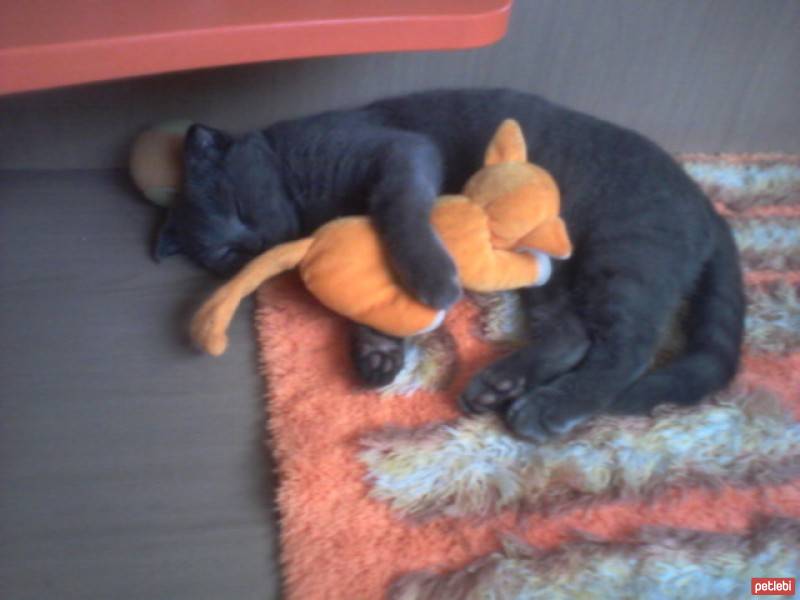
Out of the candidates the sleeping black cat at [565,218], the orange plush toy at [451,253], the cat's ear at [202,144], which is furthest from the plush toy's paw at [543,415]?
the cat's ear at [202,144]

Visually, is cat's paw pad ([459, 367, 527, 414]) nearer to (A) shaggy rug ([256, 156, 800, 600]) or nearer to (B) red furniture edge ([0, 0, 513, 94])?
(A) shaggy rug ([256, 156, 800, 600])

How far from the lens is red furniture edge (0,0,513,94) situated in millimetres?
722

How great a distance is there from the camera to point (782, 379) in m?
1.08

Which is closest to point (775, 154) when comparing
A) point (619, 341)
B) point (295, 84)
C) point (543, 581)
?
point (619, 341)

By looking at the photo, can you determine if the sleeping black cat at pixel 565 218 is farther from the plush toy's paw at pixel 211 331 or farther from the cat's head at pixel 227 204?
the plush toy's paw at pixel 211 331

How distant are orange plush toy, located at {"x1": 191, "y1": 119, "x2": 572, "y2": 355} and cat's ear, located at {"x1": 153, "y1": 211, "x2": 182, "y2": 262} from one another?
0.23 metres

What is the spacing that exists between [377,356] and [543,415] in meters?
0.24

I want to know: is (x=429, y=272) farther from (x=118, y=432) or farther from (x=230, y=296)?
(x=118, y=432)

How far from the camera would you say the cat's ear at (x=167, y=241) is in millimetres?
1163

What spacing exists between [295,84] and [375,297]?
1.82 feet

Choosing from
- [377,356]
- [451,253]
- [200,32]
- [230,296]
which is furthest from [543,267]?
[200,32]

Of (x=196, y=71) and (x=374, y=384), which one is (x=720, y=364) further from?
(x=196, y=71)

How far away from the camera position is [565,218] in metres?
1.12

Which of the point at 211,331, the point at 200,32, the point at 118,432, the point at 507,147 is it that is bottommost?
the point at 118,432
